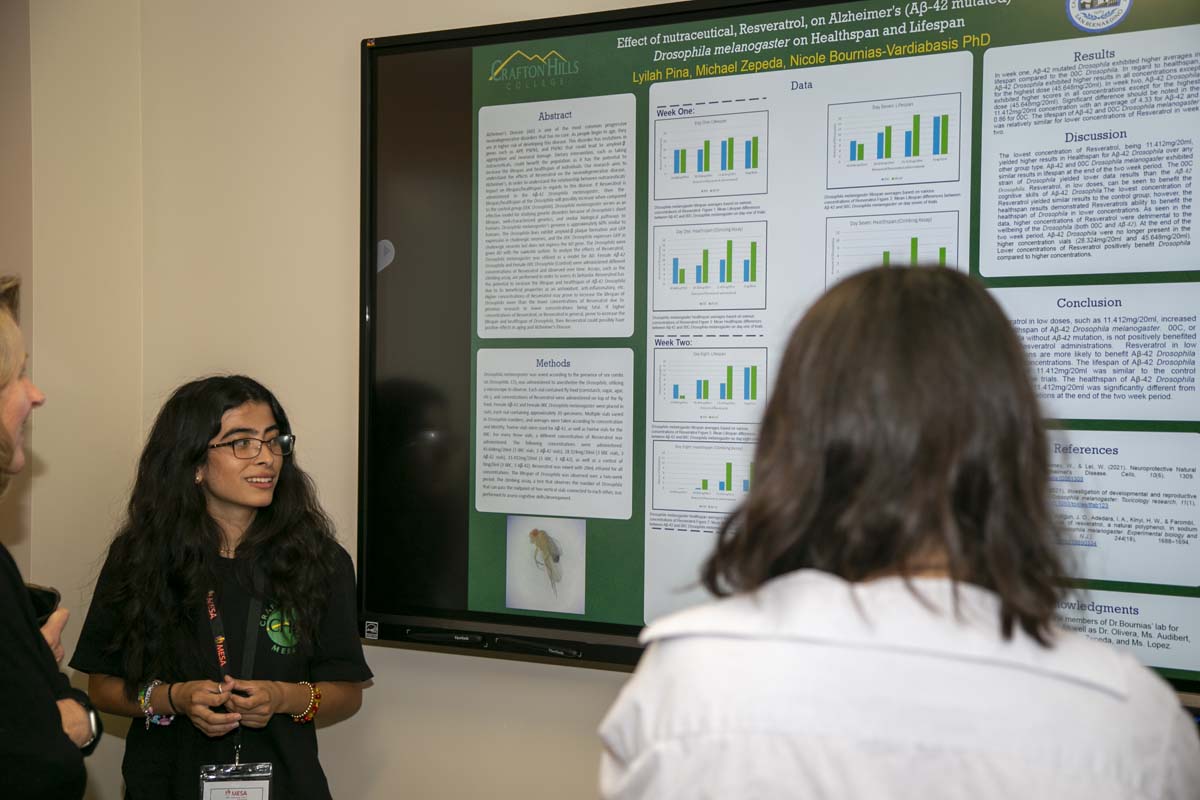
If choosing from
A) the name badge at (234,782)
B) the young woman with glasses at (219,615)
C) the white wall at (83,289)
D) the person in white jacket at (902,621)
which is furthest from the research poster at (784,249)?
the white wall at (83,289)

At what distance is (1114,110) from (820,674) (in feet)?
5.15

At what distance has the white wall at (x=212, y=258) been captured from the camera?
2654mm

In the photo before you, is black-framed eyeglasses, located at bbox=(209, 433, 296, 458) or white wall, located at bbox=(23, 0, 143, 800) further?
white wall, located at bbox=(23, 0, 143, 800)

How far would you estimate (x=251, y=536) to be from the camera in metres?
2.40

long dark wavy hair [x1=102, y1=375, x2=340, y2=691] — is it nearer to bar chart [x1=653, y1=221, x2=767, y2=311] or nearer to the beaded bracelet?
the beaded bracelet

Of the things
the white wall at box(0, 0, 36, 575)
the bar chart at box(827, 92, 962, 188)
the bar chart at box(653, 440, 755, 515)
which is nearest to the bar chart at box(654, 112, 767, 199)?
the bar chart at box(827, 92, 962, 188)

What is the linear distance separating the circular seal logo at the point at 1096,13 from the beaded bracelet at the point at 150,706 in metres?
2.45

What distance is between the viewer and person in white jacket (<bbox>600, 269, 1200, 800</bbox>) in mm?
866

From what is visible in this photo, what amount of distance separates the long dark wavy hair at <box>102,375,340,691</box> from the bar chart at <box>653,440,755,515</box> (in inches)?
33.9

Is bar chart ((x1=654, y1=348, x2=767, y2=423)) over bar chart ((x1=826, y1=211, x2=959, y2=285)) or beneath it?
beneath

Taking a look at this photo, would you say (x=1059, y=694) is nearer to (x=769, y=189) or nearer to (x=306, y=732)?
(x=769, y=189)

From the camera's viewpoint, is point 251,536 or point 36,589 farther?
point 251,536

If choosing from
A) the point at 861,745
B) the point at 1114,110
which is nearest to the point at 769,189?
the point at 1114,110

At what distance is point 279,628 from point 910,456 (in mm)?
1838
